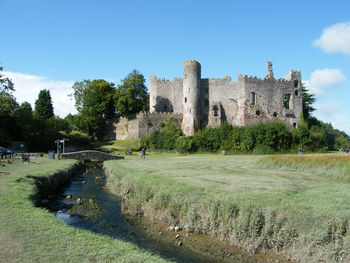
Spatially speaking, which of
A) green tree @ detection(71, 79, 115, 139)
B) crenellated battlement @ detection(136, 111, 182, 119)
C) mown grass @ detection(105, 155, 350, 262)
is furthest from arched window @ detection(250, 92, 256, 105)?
mown grass @ detection(105, 155, 350, 262)

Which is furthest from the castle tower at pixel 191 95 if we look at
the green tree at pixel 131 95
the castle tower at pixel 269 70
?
the castle tower at pixel 269 70

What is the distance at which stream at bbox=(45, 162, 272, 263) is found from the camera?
290 inches

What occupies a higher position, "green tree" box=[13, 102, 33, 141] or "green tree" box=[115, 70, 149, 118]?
"green tree" box=[115, 70, 149, 118]

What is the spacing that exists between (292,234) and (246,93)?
4156 centimetres

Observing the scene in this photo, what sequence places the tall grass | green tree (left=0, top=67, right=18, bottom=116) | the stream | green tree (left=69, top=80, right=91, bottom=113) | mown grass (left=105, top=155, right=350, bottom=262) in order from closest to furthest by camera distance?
1. mown grass (left=105, top=155, right=350, bottom=262)
2. the stream
3. the tall grass
4. green tree (left=0, top=67, right=18, bottom=116)
5. green tree (left=69, top=80, right=91, bottom=113)

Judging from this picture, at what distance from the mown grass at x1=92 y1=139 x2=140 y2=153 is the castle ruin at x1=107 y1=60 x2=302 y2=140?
1.62m

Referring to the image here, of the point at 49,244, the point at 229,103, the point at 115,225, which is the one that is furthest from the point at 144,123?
the point at 49,244

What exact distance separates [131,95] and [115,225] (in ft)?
147

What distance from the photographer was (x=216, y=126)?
1805 inches

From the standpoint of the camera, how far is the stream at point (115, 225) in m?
7.37

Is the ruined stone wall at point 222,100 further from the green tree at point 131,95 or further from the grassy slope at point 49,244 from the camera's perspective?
the grassy slope at point 49,244

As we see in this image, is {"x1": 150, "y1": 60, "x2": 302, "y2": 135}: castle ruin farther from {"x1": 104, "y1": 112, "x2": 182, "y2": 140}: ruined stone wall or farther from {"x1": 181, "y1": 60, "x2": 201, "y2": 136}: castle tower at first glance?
{"x1": 104, "y1": 112, "x2": 182, "y2": 140}: ruined stone wall

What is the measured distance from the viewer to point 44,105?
6981 centimetres

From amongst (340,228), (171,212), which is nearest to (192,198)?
(171,212)
